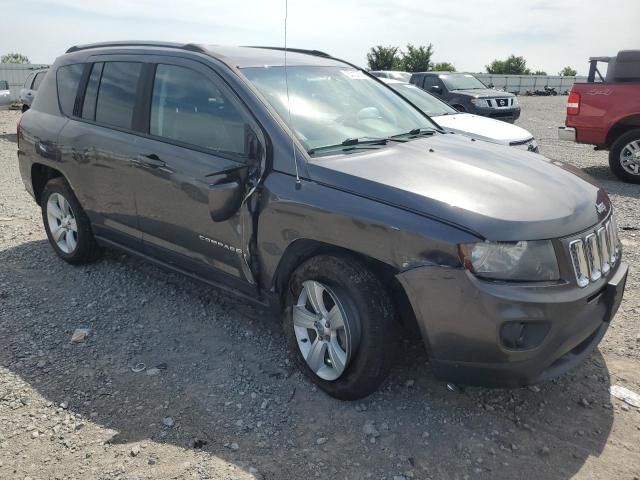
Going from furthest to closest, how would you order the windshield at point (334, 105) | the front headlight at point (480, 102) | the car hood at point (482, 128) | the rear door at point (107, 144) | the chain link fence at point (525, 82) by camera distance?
the chain link fence at point (525, 82) < the front headlight at point (480, 102) < the car hood at point (482, 128) < the rear door at point (107, 144) < the windshield at point (334, 105)

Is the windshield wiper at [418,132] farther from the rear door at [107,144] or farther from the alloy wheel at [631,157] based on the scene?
the alloy wheel at [631,157]

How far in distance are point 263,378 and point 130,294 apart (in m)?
1.65

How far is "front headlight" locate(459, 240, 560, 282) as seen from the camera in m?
2.51

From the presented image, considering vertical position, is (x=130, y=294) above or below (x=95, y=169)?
below

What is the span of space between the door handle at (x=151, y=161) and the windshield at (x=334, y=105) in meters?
0.81

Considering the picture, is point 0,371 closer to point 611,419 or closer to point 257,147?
point 257,147

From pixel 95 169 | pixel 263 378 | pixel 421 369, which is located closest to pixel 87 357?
pixel 263 378

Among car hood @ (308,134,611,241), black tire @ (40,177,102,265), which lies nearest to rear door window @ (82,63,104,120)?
black tire @ (40,177,102,265)

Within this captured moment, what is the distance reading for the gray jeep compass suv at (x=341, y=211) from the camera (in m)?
2.56

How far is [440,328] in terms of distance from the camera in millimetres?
2633

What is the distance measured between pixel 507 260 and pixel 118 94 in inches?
122

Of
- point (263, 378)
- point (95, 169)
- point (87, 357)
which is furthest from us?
point (95, 169)

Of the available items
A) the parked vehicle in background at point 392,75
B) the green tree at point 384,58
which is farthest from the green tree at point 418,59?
the parked vehicle in background at point 392,75

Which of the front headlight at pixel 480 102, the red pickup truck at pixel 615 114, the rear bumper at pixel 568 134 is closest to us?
the red pickup truck at pixel 615 114
